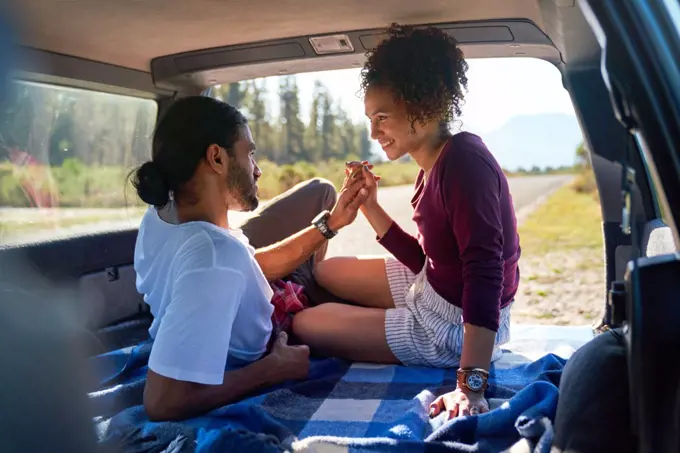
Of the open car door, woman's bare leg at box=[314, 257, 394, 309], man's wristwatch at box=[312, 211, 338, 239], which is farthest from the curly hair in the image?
the open car door

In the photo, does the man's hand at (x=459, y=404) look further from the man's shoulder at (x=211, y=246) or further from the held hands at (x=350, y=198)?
the held hands at (x=350, y=198)

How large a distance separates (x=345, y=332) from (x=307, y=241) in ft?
1.39

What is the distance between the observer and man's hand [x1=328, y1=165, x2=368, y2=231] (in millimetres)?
2670

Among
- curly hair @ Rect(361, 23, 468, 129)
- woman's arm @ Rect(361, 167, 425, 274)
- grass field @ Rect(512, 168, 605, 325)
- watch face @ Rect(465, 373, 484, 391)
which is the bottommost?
grass field @ Rect(512, 168, 605, 325)

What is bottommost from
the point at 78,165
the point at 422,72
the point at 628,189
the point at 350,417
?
the point at 350,417

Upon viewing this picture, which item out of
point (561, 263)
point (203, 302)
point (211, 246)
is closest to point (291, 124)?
point (561, 263)

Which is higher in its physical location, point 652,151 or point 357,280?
→ point 652,151

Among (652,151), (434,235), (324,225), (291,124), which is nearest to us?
(652,151)

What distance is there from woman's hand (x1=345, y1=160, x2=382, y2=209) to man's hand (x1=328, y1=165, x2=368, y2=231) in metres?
0.02

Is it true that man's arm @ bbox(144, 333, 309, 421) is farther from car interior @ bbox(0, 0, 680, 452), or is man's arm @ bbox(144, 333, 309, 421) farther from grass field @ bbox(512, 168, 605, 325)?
grass field @ bbox(512, 168, 605, 325)

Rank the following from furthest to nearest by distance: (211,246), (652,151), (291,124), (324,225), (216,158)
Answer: (291,124), (324,225), (216,158), (211,246), (652,151)

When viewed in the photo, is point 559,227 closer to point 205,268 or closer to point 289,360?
point 289,360

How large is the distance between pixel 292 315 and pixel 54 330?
2069 millimetres

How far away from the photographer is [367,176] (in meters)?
2.68
